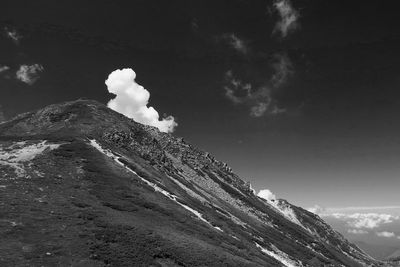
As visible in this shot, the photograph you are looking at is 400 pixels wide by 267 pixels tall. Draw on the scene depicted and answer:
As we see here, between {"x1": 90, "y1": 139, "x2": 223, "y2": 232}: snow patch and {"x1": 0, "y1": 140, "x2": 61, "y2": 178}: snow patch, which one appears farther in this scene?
{"x1": 90, "y1": 139, "x2": 223, "y2": 232}: snow patch

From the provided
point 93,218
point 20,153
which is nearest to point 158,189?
point 20,153

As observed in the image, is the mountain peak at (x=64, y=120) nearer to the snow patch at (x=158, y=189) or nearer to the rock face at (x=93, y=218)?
the rock face at (x=93, y=218)

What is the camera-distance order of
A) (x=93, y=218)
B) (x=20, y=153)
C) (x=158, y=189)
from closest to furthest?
1. (x=93, y=218)
2. (x=20, y=153)
3. (x=158, y=189)

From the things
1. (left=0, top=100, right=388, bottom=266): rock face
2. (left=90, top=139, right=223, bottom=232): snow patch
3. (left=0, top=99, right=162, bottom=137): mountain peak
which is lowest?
(left=0, top=100, right=388, bottom=266): rock face

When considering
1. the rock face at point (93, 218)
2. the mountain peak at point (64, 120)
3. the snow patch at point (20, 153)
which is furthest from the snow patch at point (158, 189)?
the mountain peak at point (64, 120)

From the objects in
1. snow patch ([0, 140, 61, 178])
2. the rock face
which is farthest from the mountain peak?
snow patch ([0, 140, 61, 178])

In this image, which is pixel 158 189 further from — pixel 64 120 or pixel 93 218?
pixel 64 120

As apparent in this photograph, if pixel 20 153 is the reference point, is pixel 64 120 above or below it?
above

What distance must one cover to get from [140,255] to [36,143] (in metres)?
55.7

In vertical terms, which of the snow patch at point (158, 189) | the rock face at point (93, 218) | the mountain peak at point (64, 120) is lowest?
the rock face at point (93, 218)

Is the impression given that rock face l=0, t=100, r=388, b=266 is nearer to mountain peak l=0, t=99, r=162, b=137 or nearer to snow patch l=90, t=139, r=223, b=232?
snow patch l=90, t=139, r=223, b=232

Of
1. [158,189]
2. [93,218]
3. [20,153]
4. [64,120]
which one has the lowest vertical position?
[93,218]

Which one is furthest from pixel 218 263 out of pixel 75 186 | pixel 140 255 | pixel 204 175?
pixel 204 175

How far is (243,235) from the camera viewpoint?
7619cm
